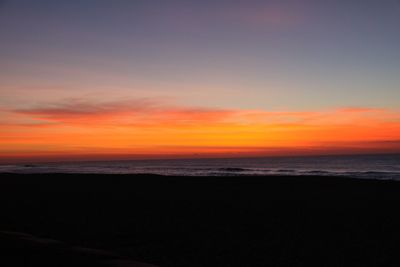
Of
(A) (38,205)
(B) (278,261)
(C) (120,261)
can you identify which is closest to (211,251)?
(B) (278,261)

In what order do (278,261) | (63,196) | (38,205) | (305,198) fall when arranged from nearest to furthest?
(278,261) → (38,205) → (305,198) → (63,196)

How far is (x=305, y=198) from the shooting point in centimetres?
2189

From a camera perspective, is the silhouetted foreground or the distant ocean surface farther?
the distant ocean surface

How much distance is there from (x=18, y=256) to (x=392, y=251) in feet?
28.8

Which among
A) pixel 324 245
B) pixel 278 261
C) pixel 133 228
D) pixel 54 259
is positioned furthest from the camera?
pixel 133 228

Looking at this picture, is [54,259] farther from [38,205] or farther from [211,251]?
[38,205]

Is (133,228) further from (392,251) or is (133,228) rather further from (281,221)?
(392,251)

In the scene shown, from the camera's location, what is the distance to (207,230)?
1300cm

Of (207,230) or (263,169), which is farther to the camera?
(263,169)

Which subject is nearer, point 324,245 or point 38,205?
point 324,245

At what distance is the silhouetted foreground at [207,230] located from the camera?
9305mm

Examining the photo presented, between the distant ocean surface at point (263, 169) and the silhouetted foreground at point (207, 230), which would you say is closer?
the silhouetted foreground at point (207, 230)

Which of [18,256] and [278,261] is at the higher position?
[18,256]

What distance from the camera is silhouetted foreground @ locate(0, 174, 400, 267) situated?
9.30m
